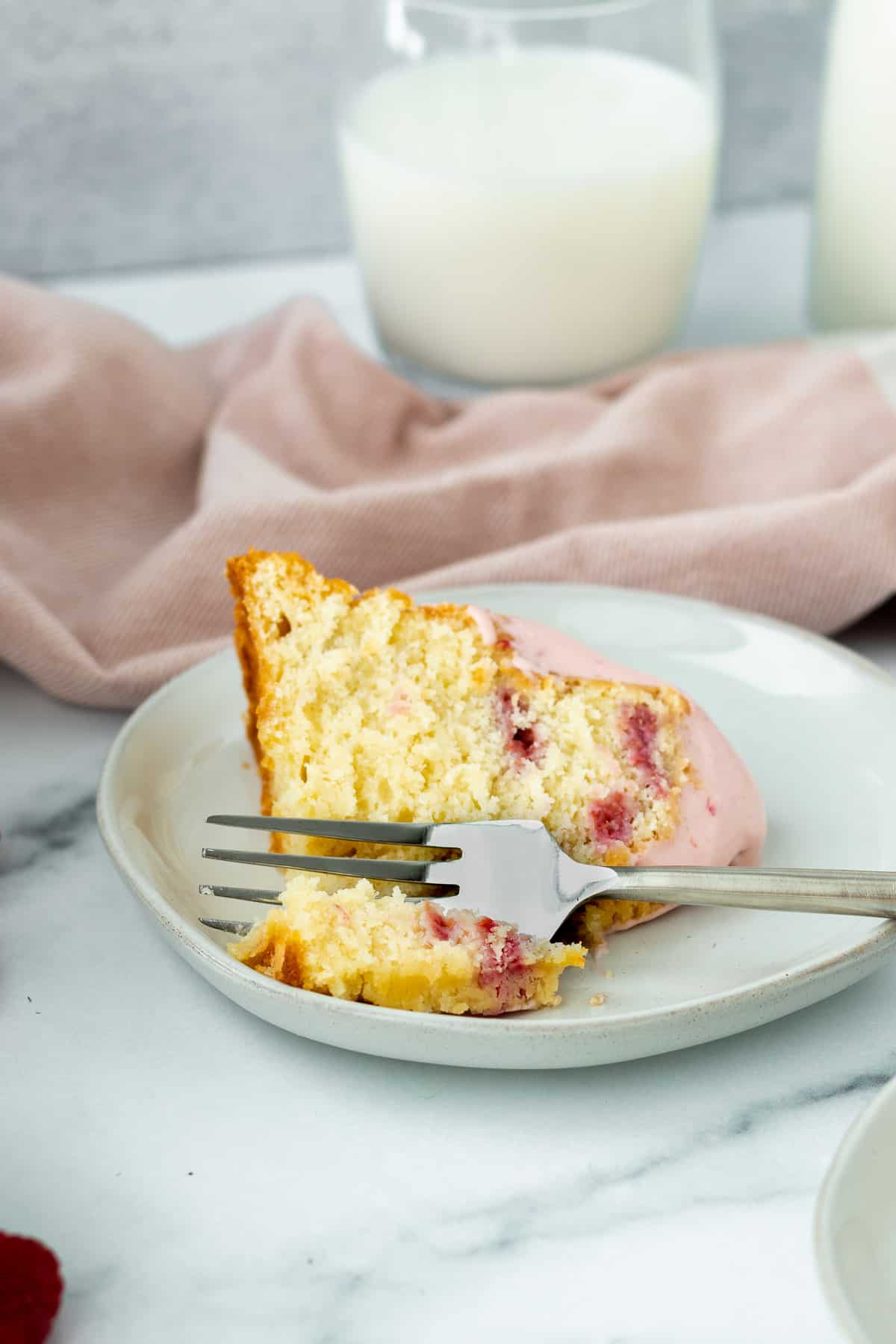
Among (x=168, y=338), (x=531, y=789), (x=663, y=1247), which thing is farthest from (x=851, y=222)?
(x=663, y=1247)

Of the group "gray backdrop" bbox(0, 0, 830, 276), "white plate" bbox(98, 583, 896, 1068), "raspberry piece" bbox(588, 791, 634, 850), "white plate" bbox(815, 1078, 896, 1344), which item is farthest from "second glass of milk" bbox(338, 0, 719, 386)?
"white plate" bbox(815, 1078, 896, 1344)

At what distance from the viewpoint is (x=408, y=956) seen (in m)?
0.84

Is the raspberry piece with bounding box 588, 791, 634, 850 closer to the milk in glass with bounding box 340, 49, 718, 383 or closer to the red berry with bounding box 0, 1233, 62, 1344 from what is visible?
the red berry with bounding box 0, 1233, 62, 1344

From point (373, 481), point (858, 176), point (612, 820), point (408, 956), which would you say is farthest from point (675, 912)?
point (858, 176)

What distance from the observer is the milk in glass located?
1.53m

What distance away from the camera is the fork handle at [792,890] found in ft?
2.76

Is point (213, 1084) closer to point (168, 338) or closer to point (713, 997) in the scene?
point (713, 997)

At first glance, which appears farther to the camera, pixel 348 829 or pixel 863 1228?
pixel 348 829

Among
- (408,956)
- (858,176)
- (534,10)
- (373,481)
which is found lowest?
(373,481)

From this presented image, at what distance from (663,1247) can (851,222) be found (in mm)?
1265

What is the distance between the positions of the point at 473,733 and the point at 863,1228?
15.6 inches

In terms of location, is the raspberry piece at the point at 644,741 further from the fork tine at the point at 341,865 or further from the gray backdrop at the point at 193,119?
the gray backdrop at the point at 193,119

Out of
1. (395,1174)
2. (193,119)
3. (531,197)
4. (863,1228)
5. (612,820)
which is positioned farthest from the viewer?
(193,119)

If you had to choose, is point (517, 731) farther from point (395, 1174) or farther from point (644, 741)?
point (395, 1174)
